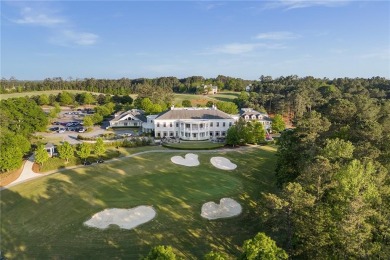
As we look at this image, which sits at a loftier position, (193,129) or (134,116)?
(134,116)

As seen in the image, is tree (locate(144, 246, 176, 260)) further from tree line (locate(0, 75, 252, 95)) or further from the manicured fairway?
tree line (locate(0, 75, 252, 95))

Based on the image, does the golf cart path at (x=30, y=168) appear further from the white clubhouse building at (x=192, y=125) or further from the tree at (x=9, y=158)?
the white clubhouse building at (x=192, y=125)

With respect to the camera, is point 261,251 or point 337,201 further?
point 337,201

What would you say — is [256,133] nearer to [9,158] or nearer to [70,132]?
[9,158]

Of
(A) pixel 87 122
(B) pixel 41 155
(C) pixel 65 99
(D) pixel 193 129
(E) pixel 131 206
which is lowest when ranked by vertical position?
(E) pixel 131 206

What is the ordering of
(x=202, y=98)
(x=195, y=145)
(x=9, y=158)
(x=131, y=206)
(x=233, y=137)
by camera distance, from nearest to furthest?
(x=131, y=206)
(x=9, y=158)
(x=233, y=137)
(x=195, y=145)
(x=202, y=98)

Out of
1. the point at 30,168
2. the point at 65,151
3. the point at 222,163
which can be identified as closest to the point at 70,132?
the point at 30,168

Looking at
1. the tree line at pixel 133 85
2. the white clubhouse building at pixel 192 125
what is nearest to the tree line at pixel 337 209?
the white clubhouse building at pixel 192 125
